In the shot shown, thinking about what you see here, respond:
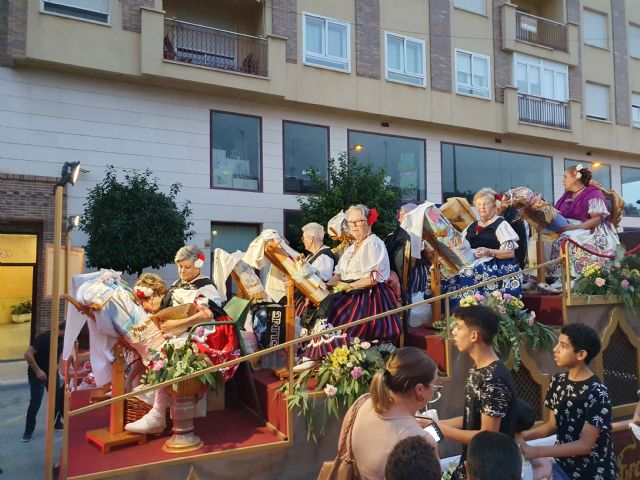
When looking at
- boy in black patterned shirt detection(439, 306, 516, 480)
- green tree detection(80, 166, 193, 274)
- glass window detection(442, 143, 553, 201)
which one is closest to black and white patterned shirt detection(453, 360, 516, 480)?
boy in black patterned shirt detection(439, 306, 516, 480)

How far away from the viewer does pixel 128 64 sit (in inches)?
473

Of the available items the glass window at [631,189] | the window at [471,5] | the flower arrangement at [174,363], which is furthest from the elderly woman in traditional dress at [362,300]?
the glass window at [631,189]

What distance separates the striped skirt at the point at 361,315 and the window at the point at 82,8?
10.3 metres

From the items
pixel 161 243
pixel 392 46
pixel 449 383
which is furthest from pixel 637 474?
pixel 392 46

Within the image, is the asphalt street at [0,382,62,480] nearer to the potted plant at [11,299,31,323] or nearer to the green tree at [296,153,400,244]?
the potted plant at [11,299,31,323]

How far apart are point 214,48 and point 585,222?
1047cm

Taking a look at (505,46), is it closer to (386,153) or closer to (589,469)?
(386,153)

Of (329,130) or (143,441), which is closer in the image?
(143,441)

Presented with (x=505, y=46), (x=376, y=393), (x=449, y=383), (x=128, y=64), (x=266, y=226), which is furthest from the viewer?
(x=505, y=46)

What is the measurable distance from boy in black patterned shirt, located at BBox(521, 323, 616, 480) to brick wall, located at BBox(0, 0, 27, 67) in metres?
12.0

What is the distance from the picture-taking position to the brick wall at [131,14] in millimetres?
12133

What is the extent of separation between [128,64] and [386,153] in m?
7.45

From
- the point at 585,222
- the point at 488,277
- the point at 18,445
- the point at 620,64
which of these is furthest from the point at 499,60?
the point at 18,445

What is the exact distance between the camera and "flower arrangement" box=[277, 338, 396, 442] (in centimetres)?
429
